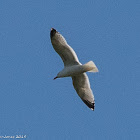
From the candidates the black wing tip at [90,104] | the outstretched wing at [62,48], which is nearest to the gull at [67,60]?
the outstretched wing at [62,48]

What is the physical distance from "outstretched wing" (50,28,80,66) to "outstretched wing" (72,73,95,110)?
0.74m

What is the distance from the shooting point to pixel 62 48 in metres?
11.2

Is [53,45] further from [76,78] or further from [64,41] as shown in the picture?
[76,78]

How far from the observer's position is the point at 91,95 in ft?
39.3

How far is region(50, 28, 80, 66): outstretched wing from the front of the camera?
1113cm

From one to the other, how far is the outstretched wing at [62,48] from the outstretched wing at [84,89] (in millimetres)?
743

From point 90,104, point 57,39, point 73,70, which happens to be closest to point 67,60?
point 73,70

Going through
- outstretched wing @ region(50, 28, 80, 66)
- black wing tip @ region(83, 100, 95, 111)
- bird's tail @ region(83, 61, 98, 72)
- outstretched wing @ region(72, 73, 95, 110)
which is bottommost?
black wing tip @ region(83, 100, 95, 111)

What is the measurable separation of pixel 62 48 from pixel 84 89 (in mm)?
A: 1501

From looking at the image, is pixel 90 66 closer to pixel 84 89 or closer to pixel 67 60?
pixel 67 60

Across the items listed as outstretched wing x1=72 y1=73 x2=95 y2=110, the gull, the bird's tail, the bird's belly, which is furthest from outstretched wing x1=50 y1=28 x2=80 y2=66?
outstretched wing x1=72 y1=73 x2=95 y2=110

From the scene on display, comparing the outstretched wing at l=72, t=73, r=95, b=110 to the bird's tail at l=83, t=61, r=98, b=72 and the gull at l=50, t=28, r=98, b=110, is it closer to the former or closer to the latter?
the gull at l=50, t=28, r=98, b=110

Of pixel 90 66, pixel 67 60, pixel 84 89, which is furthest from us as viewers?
pixel 84 89

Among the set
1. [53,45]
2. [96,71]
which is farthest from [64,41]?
[96,71]
